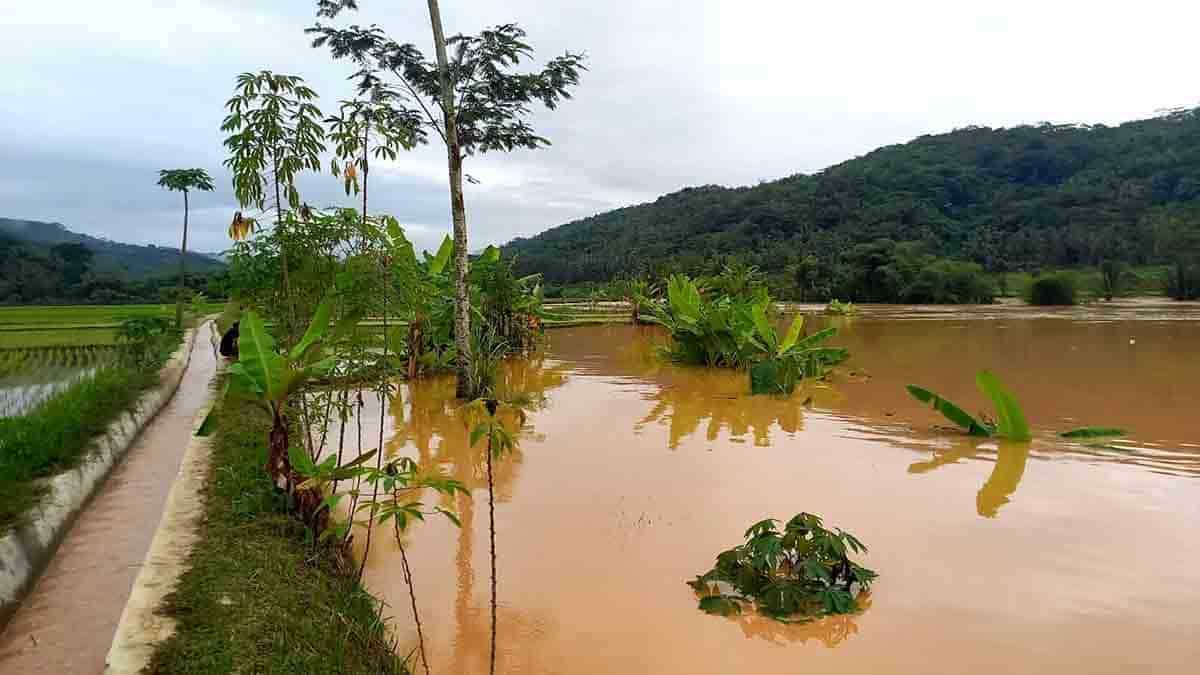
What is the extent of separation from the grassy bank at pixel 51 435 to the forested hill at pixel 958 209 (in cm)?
3153

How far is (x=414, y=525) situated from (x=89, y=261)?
1883 inches

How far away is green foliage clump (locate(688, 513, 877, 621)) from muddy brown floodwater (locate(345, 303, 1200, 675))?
0.10 m

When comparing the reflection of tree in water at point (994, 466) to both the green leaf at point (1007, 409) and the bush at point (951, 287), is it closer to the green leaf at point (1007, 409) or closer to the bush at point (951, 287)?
the green leaf at point (1007, 409)

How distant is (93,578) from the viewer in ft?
13.0

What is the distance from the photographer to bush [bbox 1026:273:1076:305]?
35.9 metres

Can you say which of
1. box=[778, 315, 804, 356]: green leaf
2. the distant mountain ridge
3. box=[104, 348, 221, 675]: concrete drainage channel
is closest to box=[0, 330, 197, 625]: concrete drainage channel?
box=[104, 348, 221, 675]: concrete drainage channel

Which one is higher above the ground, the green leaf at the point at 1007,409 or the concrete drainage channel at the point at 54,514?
the green leaf at the point at 1007,409

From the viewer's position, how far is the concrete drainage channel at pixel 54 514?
3.73 meters

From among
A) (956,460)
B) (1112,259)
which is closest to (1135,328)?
(956,460)

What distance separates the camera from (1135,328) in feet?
65.5

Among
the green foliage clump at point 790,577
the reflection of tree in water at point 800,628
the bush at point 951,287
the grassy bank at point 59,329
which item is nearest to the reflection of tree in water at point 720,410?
the green foliage clump at point 790,577

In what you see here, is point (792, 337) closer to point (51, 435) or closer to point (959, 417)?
point (959, 417)

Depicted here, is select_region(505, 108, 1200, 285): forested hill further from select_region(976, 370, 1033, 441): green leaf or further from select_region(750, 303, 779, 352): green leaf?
select_region(976, 370, 1033, 441): green leaf

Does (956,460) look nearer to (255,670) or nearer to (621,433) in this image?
(621,433)
